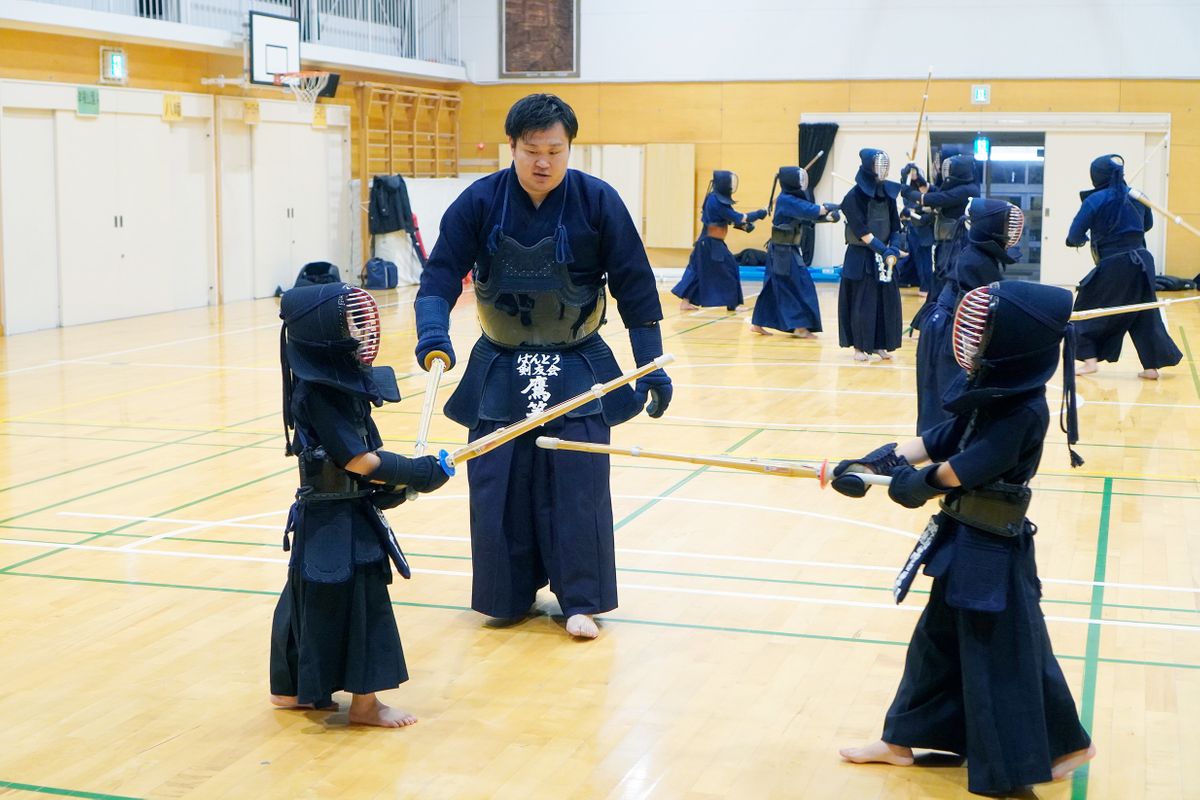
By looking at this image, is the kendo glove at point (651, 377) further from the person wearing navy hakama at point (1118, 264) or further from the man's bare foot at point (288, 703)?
the person wearing navy hakama at point (1118, 264)

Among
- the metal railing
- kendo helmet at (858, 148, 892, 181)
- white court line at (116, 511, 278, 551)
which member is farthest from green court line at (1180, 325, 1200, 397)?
the metal railing

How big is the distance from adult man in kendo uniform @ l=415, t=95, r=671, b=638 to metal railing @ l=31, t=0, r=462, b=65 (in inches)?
466

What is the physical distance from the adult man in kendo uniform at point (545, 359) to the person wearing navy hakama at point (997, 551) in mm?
1660

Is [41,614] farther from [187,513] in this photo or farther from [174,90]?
[174,90]

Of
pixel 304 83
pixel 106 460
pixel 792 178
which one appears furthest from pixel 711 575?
pixel 304 83

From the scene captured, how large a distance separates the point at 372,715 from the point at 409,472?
0.85m

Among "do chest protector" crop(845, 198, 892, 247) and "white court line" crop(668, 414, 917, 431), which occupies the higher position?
"do chest protector" crop(845, 198, 892, 247)

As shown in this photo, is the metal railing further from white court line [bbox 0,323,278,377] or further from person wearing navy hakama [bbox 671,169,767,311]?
person wearing navy hakama [bbox 671,169,767,311]

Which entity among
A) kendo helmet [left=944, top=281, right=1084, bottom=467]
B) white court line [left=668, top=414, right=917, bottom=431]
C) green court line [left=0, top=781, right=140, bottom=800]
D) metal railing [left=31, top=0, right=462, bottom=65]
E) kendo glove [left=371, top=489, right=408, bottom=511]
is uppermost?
metal railing [left=31, top=0, right=462, bottom=65]

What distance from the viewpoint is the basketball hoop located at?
1828cm

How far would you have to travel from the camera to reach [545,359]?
18.4 feet

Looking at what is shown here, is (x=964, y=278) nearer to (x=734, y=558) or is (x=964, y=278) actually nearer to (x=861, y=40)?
(x=734, y=558)

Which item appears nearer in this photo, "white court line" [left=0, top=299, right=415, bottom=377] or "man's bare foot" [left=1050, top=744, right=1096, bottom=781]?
"man's bare foot" [left=1050, top=744, right=1096, bottom=781]

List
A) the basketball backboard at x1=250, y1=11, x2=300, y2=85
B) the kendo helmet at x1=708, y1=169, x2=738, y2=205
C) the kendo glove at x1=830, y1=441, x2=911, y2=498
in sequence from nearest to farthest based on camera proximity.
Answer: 1. the kendo glove at x1=830, y1=441, x2=911, y2=498
2. the kendo helmet at x1=708, y1=169, x2=738, y2=205
3. the basketball backboard at x1=250, y1=11, x2=300, y2=85
